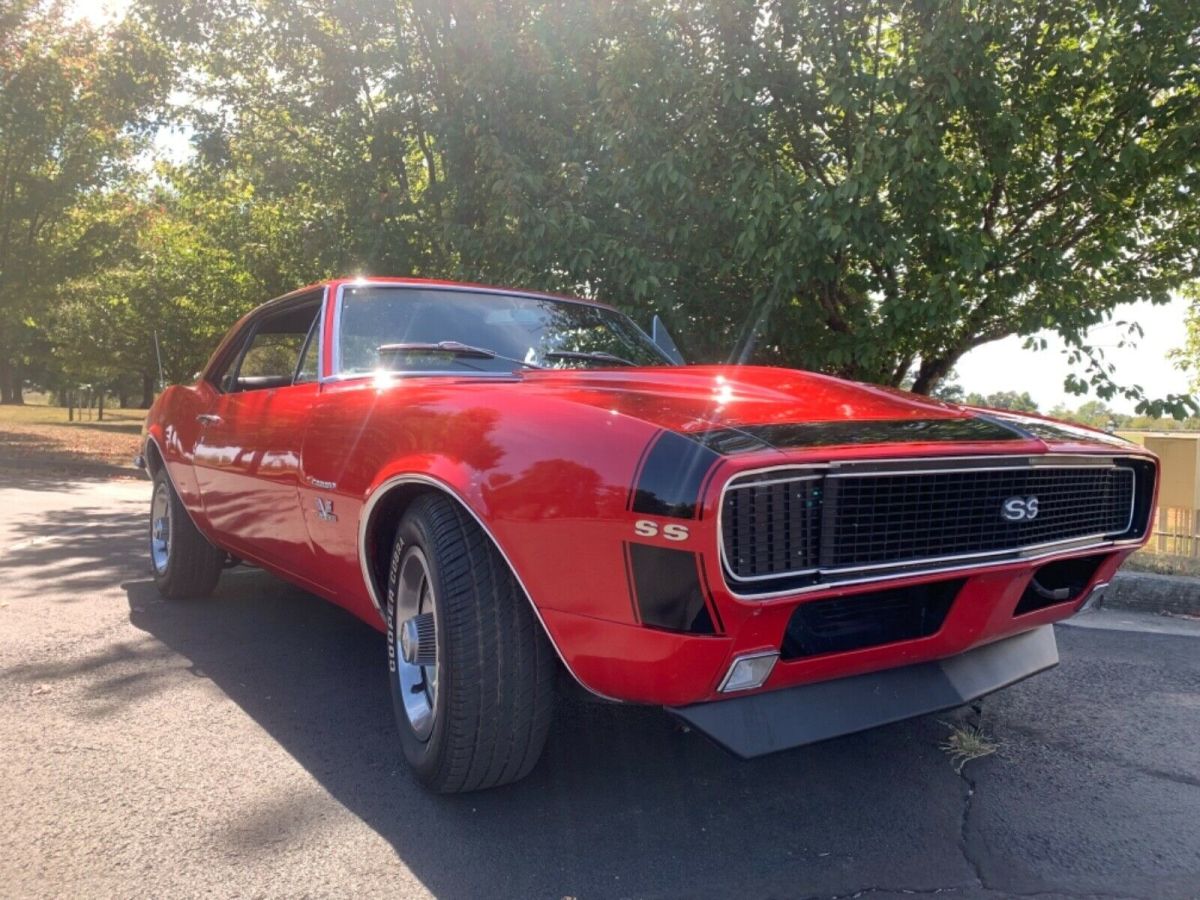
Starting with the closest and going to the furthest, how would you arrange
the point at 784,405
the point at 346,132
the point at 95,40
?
the point at 784,405
the point at 346,132
the point at 95,40

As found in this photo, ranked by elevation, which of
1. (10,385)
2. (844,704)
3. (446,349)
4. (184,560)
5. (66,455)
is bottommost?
(10,385)

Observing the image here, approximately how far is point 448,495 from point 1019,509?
1507 millimetres

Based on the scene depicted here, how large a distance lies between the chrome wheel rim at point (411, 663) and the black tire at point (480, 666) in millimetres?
170

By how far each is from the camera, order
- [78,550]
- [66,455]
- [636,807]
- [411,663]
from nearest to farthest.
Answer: [636,807]
[411,663]
[78,550]
[66,455]

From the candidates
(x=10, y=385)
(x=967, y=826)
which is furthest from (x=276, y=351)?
(x=10, y=385)

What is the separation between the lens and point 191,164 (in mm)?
12312

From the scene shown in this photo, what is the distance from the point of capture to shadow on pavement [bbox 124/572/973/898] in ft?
7.46

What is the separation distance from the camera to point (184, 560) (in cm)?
491

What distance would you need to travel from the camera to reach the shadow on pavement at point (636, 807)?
2.27 m

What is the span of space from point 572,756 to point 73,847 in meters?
1.36

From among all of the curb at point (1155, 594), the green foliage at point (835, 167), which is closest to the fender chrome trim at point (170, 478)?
the green foliage at point (835, 167)

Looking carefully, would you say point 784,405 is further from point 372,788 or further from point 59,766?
point 59,766

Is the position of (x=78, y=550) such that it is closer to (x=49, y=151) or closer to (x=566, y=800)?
(x=566, y=800)

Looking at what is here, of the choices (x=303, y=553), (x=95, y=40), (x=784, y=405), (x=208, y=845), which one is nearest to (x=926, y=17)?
(x=784, y=405)
